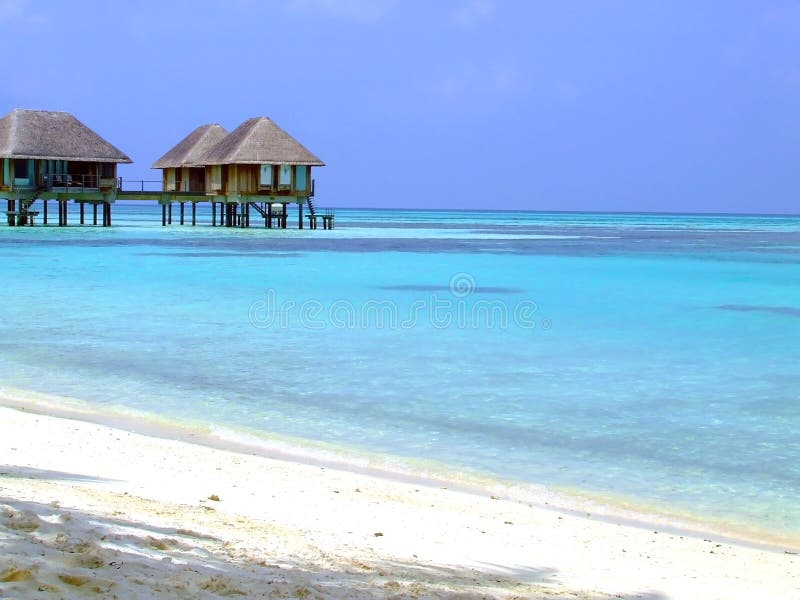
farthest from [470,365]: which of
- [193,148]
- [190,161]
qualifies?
[193,148]

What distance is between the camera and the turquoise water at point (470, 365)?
778 cm

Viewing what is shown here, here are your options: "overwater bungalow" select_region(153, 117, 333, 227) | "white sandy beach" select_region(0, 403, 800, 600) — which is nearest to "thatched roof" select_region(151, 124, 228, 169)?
"overwater bungalow" select_region(153, 117, 333, 227)

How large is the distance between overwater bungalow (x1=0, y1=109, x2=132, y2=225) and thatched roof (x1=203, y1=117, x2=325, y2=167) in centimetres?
437

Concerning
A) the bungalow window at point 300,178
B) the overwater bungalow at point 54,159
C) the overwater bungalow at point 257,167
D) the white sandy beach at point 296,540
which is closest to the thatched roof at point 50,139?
the overwater bungalow at point 54,159

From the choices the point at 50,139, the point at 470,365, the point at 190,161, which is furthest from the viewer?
the point at 190,161

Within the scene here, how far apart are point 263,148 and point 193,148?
298 inches

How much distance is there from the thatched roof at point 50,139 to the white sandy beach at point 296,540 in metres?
36.9

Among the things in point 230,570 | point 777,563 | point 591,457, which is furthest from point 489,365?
point 230,570

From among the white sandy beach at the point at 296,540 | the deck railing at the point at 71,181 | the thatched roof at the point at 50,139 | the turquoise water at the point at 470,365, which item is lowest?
the turquoise water at the point at 470,365

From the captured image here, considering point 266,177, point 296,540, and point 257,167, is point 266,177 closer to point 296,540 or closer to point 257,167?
point 257,167

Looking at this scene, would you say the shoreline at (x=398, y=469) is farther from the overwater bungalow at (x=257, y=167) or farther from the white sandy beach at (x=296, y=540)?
the overwater bungalow at (x=257, y=167)

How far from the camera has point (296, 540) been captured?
15.5 ft

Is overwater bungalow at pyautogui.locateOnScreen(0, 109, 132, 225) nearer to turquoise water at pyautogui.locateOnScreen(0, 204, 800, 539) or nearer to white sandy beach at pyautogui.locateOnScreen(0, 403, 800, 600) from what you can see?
turquoise water at pyautogui.locateOnScreen(0, 204, 800, 539)

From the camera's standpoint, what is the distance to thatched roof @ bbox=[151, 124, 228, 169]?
4931 cm
